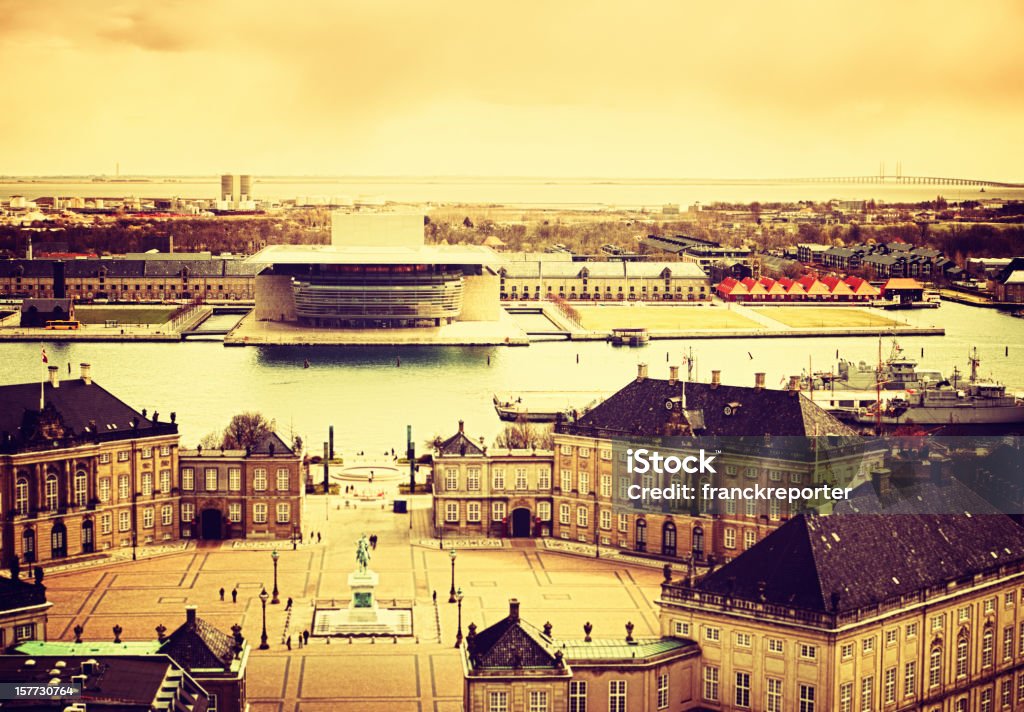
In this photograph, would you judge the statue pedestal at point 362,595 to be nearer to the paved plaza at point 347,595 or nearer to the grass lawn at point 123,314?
the paved plaza at point 347,595

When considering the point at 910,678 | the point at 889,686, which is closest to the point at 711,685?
the point at 889,686

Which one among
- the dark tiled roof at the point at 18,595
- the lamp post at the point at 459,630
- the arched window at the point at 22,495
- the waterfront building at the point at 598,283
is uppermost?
the waterfront building at the point at 598,283

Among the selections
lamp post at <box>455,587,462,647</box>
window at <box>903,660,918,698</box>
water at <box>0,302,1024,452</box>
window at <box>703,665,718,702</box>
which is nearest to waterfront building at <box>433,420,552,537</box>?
lamp post at <box>455,587,462,647</box>

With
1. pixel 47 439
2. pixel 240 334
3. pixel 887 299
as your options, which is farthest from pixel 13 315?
pixel 47 439

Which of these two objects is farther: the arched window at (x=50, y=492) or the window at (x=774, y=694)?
the arched window at (x=50, y=492)

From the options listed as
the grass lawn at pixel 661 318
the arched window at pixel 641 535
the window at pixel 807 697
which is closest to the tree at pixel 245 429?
the arched window at pixel 641 535
